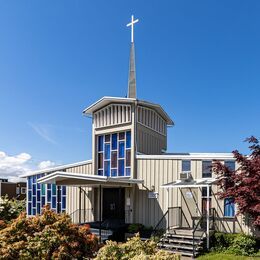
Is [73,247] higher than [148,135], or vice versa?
[148,135]

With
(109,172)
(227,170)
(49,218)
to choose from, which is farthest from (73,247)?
(109,172)

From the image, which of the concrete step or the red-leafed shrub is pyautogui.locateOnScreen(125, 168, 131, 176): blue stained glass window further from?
the red-leafed shrub

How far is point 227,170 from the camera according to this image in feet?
48.0

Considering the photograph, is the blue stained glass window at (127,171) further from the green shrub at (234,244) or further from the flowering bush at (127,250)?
the flowering bush at (127,250)

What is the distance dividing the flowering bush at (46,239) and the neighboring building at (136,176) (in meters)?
7.21

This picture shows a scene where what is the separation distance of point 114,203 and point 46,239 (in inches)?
454

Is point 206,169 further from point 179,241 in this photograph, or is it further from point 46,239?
point 46,239

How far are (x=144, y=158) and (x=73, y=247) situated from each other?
1012cm

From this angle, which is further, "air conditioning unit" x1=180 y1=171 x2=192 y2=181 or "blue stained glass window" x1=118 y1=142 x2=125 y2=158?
"blue stained glass window" x1=118 y1=142 x2=125 y2=158

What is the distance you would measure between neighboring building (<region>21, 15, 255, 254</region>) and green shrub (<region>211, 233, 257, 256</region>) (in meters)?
1.07

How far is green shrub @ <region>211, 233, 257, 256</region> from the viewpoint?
14219 mm

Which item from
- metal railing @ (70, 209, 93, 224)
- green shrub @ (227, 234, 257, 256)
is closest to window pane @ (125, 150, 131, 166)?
metal railing @ (70, 209, 93, 224)

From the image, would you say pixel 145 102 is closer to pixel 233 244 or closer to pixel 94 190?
pixel 94 190

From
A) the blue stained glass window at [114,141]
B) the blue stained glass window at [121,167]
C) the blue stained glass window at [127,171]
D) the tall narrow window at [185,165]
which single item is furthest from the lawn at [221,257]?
the blue stained glass window at [114,141]
